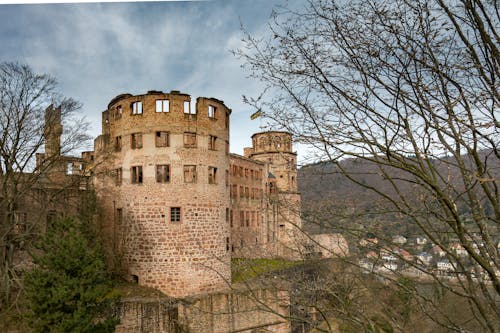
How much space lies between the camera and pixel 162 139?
14.7m

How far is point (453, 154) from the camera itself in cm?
359

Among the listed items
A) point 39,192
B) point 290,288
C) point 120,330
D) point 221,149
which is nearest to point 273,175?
point 221,149

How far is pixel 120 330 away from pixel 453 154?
11.3 metres

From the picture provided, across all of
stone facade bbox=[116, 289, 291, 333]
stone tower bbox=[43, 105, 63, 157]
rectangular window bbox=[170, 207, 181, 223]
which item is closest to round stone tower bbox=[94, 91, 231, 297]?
rectangular window bbox=[170, 207, 181, 223]

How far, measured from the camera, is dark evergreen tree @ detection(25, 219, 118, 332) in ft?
31.6

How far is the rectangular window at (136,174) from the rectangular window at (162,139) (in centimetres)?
109

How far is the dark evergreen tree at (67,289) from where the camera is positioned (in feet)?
31.6

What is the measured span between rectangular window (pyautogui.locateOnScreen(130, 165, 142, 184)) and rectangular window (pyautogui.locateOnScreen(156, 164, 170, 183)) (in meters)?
0.68

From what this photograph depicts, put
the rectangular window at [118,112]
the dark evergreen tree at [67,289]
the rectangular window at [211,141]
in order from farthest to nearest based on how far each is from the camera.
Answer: the rectangular window at [118,112]
the rectangular window at [211,141]
the dark evergreen tree at [67,289]

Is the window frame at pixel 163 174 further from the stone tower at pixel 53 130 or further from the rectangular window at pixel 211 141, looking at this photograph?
the stone tower at pixel 53 130

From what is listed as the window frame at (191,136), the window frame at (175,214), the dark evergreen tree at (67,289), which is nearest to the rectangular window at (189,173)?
the window frame at (191,136)

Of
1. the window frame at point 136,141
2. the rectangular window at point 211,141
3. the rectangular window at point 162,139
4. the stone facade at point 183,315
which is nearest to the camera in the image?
the stone facade at point 183,315

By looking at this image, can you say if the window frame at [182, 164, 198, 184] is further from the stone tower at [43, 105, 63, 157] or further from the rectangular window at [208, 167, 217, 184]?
the stone tower at [43, 105, 63, 157]

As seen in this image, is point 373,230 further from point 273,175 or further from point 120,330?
point 273,175
